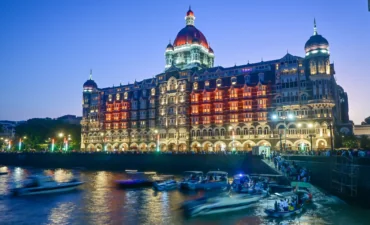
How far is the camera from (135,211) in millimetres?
38781

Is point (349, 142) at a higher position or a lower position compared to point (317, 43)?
lower

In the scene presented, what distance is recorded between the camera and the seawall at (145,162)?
72.5m

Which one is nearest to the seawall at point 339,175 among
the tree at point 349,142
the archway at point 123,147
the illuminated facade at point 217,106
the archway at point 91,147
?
the illuminated facade at point 217,106

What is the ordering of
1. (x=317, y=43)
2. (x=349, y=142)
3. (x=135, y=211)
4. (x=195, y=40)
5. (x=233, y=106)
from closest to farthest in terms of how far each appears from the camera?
(x=135, y=211), (x=317, y=43), (x=349, y=142), (x=233, y=106), (x=195, y=40)

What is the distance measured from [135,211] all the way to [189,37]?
328 ft

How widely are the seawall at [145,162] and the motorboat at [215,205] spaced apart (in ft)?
74.8

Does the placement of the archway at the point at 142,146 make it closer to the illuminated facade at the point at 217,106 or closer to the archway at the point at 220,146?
the illuminated facade at the point at 217,106

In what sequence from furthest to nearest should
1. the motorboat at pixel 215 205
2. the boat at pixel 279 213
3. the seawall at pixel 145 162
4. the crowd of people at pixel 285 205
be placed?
the seawall at pixel 145 162 < the motorboat at pixel 215 205 < the crowd of people at pixel 285 205 < the boat at pixel 279 213

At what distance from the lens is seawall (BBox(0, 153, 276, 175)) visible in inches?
2854

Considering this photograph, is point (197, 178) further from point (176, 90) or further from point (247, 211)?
point (176, 90)

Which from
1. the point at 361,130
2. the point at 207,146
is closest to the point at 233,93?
the point at 207,146

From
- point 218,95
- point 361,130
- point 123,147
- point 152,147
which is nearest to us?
point 218,95

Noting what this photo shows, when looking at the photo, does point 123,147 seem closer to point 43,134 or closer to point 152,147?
point 152,147

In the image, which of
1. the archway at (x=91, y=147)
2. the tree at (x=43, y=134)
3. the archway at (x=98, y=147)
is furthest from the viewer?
the tree at (x=43, y=134)
